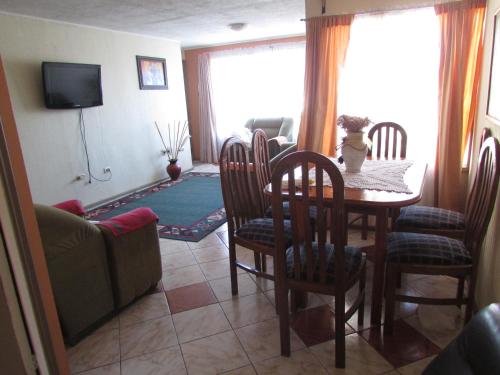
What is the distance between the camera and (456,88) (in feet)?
9.87

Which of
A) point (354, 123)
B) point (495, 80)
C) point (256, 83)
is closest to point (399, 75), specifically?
point (495, 80)

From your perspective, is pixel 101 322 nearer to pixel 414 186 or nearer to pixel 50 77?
pixel 414 186

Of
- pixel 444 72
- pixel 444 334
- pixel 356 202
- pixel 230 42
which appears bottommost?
pixel 444 334

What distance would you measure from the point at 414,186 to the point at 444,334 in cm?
81

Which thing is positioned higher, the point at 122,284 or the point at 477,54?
the point at 477,54

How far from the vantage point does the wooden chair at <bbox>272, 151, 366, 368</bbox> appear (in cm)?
154

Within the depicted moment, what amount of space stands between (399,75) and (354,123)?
1334 mm

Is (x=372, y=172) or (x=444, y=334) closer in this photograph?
(x=444, y=334)

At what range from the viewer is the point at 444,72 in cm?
303

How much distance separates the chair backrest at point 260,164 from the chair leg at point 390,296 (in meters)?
0.93

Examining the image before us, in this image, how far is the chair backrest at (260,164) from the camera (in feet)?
8.34

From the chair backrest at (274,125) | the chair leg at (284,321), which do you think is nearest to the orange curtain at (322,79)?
the chair leg at (284,321)

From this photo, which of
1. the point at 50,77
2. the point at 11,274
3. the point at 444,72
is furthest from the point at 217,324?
the point at 50,77

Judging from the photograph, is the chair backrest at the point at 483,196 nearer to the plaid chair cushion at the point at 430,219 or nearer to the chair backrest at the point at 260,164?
the plaid chair cushion at the point at 430,219
